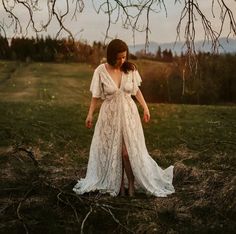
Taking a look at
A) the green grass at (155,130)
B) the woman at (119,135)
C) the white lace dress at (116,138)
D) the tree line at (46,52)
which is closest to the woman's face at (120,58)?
the woman at (119,135)

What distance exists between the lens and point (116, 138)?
763cm

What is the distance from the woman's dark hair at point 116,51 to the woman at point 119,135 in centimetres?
1

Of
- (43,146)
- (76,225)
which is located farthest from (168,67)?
(76,225)

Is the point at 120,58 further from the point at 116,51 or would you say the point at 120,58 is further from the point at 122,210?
the point at 122,210

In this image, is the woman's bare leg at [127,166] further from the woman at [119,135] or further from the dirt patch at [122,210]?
the dirt patch at [122,210]

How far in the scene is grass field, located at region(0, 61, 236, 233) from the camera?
22.0 ft

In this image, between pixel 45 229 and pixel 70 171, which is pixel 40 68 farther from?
pixel 45 229

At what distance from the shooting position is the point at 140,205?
7137 millimetres

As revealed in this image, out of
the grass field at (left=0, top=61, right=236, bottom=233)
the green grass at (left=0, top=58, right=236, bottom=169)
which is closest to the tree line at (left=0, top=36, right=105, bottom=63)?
the grass field at (left=0, top=61, right=236, bottom=233)

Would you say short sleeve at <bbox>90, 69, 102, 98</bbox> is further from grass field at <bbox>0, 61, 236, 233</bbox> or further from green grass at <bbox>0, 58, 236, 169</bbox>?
green grass at <bbox>0, 58, 236, 169</bbox>

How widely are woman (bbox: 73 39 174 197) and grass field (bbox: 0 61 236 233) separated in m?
0.37

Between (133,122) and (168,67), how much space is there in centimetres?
1080

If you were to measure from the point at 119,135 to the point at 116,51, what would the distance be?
1.06 meters

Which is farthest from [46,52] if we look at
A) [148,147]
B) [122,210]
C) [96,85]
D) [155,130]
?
[122,210]
